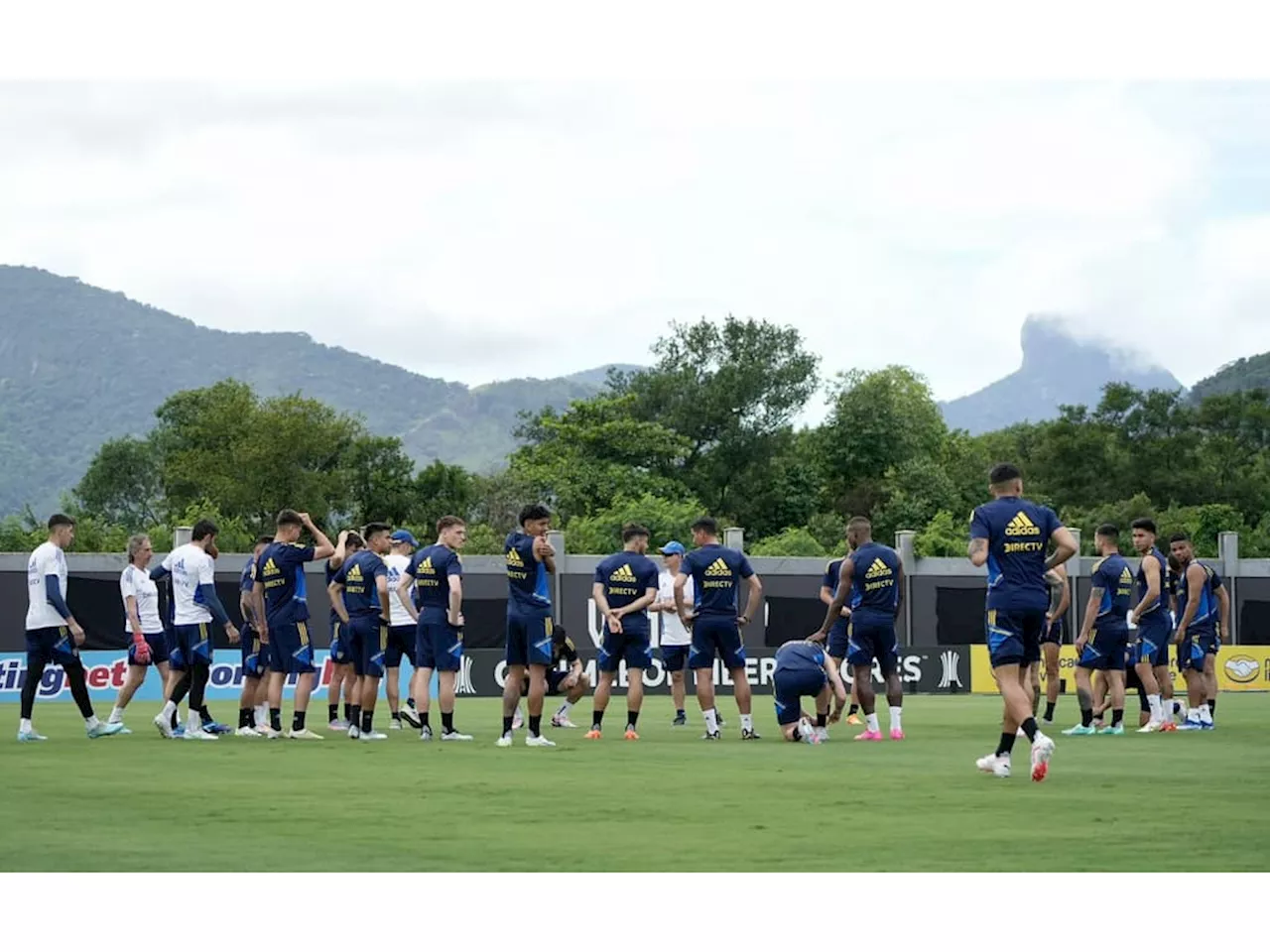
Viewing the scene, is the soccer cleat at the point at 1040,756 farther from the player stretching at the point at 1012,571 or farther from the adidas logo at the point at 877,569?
the adidas logo at the point at 877,569

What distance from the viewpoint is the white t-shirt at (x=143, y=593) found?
61.5 feet

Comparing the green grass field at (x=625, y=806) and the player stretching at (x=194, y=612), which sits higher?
the player stretching at (x=194, y=612)

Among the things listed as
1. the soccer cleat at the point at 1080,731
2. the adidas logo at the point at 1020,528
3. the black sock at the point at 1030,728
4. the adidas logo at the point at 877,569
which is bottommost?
the soccer cleat at the point at 1080,731

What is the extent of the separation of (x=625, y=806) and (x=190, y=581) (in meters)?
8.13

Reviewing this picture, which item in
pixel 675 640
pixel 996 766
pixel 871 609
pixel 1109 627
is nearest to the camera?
pixel 996 766

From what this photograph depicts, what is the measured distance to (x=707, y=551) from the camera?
17.3 meters

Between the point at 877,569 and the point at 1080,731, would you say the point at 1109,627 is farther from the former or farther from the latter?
the point at 877,569

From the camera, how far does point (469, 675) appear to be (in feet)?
104

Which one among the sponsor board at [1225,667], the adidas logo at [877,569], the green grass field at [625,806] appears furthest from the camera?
the sponsor board at [1225,667]

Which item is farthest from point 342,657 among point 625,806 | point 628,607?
point 625,806

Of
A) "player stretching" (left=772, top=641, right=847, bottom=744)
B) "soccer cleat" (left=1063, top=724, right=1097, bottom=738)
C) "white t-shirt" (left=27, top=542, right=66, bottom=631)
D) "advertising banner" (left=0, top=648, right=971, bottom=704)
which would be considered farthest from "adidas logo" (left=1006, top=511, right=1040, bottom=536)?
"advertising banner" (left=0, top=648, right=971, bottom=704)

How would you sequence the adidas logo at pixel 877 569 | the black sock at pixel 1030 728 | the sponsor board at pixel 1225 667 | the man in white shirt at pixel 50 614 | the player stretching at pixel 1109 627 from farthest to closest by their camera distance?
the sponsor board at pixel 1225 667 → the player stretching at pixel 1109 627 → the adidas logo at pixel 877 569 → the man in white shirt at pixel 50 614 → the black sock at pixel 1030 728

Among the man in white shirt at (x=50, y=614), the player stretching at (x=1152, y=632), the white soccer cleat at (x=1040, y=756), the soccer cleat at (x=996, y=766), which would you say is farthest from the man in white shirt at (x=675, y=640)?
the white soccer cleat at (x=1040, y=756)

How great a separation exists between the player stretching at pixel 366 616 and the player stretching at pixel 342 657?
14cm
